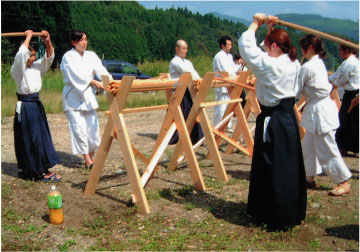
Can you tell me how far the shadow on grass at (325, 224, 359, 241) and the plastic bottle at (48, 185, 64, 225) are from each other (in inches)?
99.9

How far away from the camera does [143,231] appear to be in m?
4.09

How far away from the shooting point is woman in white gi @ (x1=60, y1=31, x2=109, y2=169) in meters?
5.78

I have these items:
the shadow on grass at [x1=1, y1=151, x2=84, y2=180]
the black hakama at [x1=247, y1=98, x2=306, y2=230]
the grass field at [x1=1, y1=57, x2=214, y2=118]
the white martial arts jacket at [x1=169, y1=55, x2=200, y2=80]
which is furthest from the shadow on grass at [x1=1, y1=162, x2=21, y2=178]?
the grass field at [x1=1, y1=57, x2=214, y2=118]

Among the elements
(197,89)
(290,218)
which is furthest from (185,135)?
(290,218)

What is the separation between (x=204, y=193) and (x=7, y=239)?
223 cm

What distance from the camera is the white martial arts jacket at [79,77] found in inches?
227

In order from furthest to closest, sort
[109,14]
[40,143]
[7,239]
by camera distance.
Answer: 1. [109,14]
2. [40,143]
3. [7,239]

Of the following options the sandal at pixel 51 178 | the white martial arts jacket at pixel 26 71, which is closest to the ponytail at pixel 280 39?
the white martial arts jacket at pixel 26 71

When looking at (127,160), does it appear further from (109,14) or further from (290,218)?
(109,14)

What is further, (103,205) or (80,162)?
(80,162)

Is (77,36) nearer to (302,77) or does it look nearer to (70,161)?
(70,161)

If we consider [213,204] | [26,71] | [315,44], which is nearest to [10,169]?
[26,71]

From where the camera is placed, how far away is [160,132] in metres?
5.34

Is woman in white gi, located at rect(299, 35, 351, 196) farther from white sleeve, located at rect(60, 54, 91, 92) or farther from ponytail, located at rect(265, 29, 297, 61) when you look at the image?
white sleeve, located at rect(60, 54, 91, 92)
